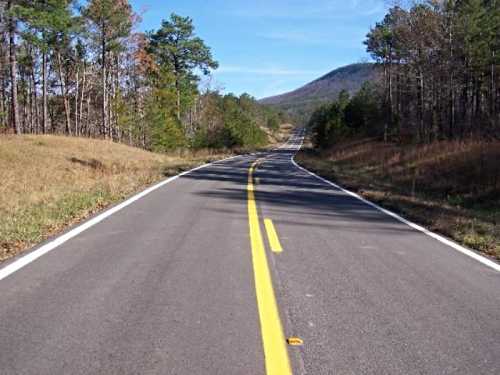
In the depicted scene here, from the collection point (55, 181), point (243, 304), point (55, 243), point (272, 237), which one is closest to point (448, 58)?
point (55, 181)

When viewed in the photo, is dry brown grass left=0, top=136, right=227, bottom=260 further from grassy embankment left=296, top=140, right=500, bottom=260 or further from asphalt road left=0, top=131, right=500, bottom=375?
grassy embankment left=296, top=140, right=500, bottom=260

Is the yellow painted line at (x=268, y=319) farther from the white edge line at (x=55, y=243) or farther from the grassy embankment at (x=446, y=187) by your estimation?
the grassy embankment at (x=446, y=187)

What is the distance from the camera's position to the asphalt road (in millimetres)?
3430

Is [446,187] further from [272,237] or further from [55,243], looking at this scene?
[55,243]

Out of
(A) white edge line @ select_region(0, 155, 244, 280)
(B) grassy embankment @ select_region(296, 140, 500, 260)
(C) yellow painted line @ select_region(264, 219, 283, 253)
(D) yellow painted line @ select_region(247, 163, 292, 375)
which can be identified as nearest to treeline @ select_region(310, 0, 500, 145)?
(B) grassy embankment @ select_region(296, 140, 500, 260)

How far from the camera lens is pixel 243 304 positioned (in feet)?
14.9

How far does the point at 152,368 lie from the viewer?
10.7 feet

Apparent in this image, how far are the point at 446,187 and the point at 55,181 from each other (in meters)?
14.4

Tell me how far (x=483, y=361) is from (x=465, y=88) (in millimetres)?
38614

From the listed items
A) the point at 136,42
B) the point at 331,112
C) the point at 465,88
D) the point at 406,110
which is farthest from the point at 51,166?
the point at 331,112

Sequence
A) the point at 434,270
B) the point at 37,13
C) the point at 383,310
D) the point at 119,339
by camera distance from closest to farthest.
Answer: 1. the point at 119,339
2. the point at 383,310
3. the point at 434,270
4. the point at 37,13

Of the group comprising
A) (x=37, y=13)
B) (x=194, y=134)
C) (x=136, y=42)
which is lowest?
A: (x=194, y=134)

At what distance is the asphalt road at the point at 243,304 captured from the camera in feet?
11.3

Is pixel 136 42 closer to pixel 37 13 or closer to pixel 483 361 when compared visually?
pixel 37 13
